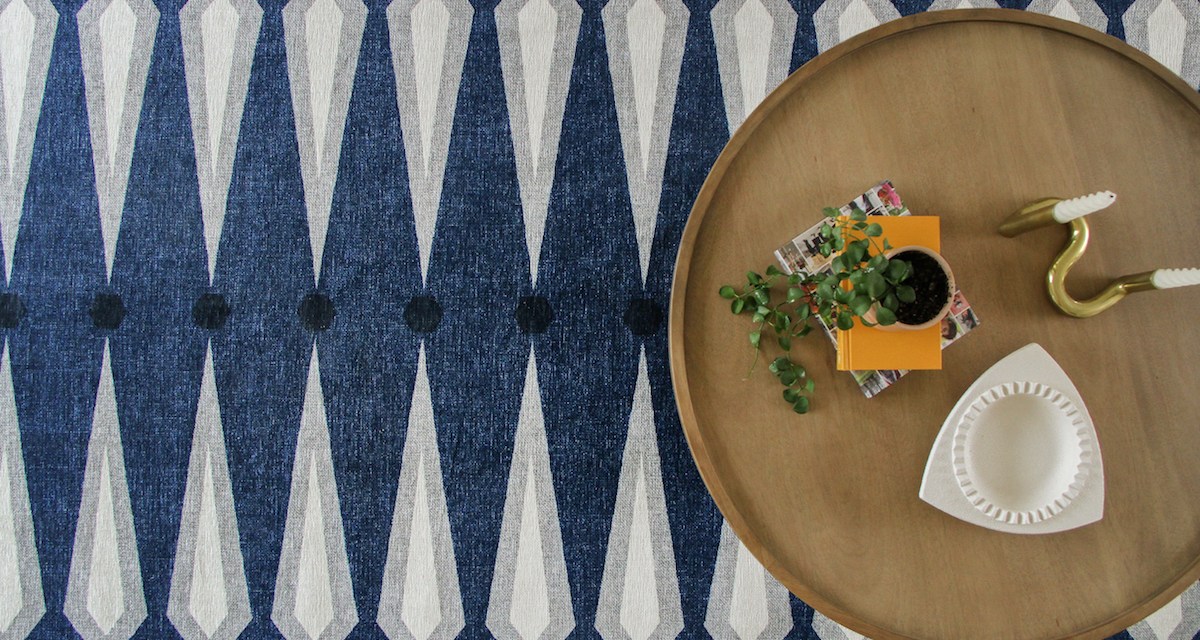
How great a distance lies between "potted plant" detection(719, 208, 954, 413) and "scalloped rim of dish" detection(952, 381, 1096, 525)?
12 cm

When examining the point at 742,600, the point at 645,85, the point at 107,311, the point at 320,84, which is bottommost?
the point at 742,600

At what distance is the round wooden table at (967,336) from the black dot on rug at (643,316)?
338mm

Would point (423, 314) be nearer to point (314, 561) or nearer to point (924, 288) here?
point (314, 561)

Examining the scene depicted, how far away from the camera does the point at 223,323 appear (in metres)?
1.14

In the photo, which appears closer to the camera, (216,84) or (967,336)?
(967,336)

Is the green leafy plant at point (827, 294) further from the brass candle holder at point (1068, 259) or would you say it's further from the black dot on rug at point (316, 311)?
the black dot on rug at point (316, 311)

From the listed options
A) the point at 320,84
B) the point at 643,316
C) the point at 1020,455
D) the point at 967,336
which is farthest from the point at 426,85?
the point at 1020,455

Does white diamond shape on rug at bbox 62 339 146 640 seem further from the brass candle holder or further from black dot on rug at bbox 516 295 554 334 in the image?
the brass candle holder

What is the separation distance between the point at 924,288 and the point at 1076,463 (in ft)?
0.83

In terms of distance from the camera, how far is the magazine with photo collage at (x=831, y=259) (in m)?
0.78

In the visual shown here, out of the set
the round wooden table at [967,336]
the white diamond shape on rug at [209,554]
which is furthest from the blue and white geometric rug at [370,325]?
the round wooden table at [967,336]

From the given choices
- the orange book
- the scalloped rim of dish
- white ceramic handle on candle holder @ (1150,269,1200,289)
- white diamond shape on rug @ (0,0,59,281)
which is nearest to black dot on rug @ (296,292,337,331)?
white diamond shape on rug @ (0,0,59,281)

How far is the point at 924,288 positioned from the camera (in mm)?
736

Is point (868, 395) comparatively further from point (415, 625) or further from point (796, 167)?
point (415, 625)
